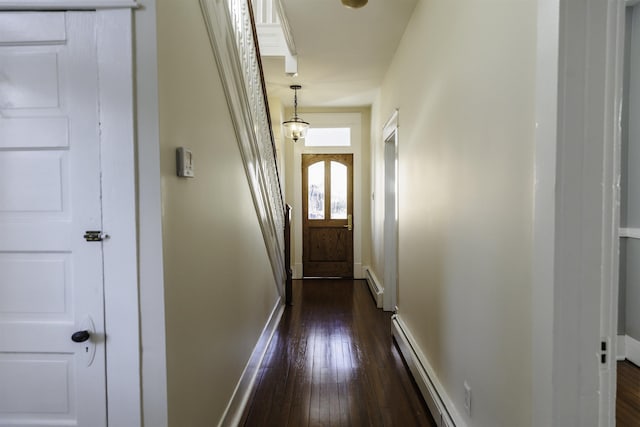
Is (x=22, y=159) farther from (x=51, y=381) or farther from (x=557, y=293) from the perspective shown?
(x=557, y=293)

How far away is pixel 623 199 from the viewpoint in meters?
2.88

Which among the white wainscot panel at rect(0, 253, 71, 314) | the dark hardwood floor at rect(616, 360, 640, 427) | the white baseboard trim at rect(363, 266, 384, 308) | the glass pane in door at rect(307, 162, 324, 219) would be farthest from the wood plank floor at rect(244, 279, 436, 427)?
the glass pane in door at rect(307, 162, 324, 219)

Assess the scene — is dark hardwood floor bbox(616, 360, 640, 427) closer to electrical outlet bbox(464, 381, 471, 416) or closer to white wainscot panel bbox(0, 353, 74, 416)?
electrical outlet bbox(464, 381, 471, 416)

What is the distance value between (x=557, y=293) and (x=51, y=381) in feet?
5.32

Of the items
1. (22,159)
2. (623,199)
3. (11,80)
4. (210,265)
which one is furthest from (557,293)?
(623,199)

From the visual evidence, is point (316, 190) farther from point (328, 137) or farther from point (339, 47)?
point (339, 47)

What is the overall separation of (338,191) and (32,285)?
5138 millimetres

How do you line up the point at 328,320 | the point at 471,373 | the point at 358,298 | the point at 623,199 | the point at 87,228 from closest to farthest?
the point at 87,228, the point at 471,373, the point at 623,199, the point at 328,320, the point at 358,298

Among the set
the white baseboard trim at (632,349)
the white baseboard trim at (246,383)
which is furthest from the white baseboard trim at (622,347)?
the white baseboard trim at (246,383)

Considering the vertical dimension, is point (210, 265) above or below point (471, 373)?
above

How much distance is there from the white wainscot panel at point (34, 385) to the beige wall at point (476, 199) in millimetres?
1531

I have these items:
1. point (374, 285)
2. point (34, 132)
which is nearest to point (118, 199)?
point (34, 132)

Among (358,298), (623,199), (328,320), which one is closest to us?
(623,199)

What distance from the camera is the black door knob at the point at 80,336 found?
4.01 feet
